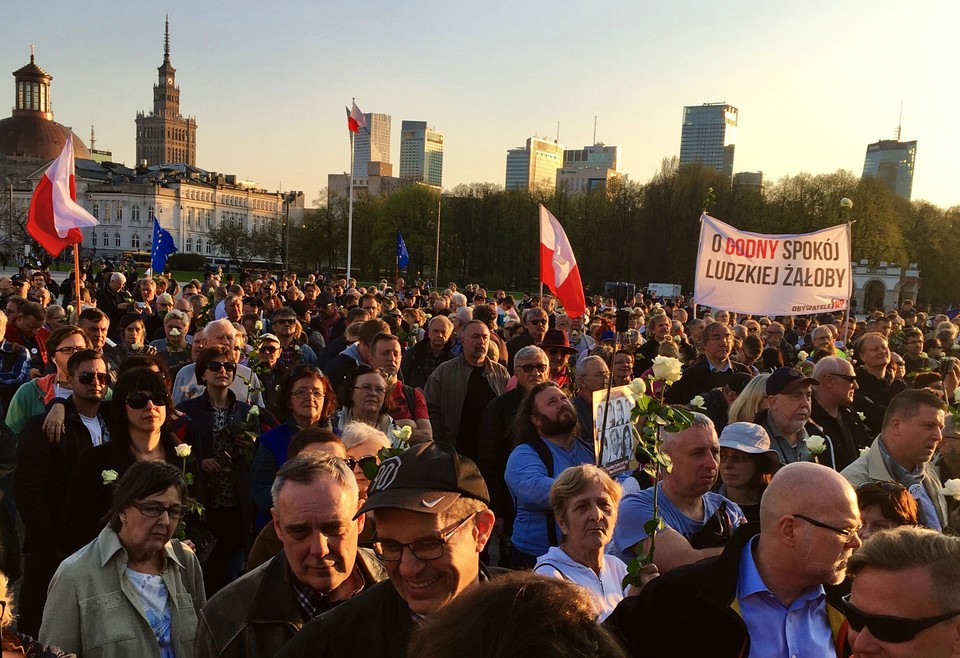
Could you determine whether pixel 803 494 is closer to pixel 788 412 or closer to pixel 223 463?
pixel 788 412

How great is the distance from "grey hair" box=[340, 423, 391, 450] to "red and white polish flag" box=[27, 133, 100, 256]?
9666 mm

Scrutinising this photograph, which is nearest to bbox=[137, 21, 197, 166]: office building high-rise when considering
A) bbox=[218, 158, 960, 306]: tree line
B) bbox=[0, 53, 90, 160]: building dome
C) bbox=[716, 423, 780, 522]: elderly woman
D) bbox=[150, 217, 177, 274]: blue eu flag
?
bbox=[0, 53, 90, 160]: building dome

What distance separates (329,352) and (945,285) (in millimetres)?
67169

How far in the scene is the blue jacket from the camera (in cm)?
478

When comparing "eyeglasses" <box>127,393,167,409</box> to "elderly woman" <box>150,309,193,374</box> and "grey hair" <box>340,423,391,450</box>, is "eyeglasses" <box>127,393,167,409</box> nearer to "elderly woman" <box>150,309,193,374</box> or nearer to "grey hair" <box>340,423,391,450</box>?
"grey hair" <box>340,423,391,450</box>

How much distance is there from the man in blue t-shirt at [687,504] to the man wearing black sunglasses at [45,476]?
298 centimetres

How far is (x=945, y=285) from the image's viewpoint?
214 ft

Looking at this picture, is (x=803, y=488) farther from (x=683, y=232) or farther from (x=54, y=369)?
(x=683, y=232)

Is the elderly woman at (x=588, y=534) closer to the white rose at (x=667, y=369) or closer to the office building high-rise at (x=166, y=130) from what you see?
the white rose at (x=667, y=369)

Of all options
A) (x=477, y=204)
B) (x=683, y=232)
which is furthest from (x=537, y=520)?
(x=477, y=204)

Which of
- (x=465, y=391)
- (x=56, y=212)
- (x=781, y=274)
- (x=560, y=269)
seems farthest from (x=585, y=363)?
(x=56, y=212)

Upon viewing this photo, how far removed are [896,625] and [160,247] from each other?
2523 centimetres

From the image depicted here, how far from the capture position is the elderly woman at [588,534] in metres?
3.47

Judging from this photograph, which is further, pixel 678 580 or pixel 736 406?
pixel 736 406
